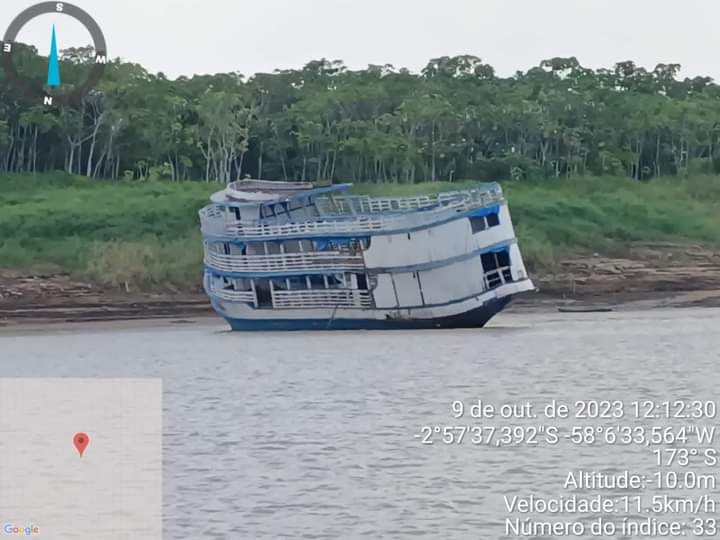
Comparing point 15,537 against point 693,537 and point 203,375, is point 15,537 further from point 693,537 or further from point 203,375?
point 203,375

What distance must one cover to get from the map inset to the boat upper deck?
18.0 meters

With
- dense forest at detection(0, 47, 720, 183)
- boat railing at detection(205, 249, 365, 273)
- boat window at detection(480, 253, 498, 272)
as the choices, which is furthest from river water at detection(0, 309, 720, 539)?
dense forest at detection(0, 47, 720, 183)

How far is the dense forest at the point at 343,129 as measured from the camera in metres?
106

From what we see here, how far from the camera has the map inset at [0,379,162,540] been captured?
2594 cm

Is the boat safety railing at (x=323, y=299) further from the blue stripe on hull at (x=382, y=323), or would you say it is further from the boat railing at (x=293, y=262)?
the boat railing at (x=293, y=262)

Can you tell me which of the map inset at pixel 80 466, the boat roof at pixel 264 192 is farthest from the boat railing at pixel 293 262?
the map inset at pixel 80 466

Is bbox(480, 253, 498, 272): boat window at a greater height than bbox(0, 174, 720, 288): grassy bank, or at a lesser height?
greater

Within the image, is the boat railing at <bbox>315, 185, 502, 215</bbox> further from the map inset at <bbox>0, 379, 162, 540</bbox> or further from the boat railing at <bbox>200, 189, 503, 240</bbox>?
the map inset at <bbox>0, 379, 162, 540</bbox>

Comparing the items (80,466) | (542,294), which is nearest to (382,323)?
(542,294)

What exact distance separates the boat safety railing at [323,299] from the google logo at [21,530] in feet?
121

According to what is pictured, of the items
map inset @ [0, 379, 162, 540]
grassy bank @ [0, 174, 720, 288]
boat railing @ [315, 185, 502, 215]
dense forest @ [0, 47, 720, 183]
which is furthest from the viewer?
dense forest @ [0, 47, 720, 183]

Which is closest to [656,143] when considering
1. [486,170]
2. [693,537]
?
[486,170]

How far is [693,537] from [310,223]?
38.8m

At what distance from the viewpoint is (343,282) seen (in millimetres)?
62562
